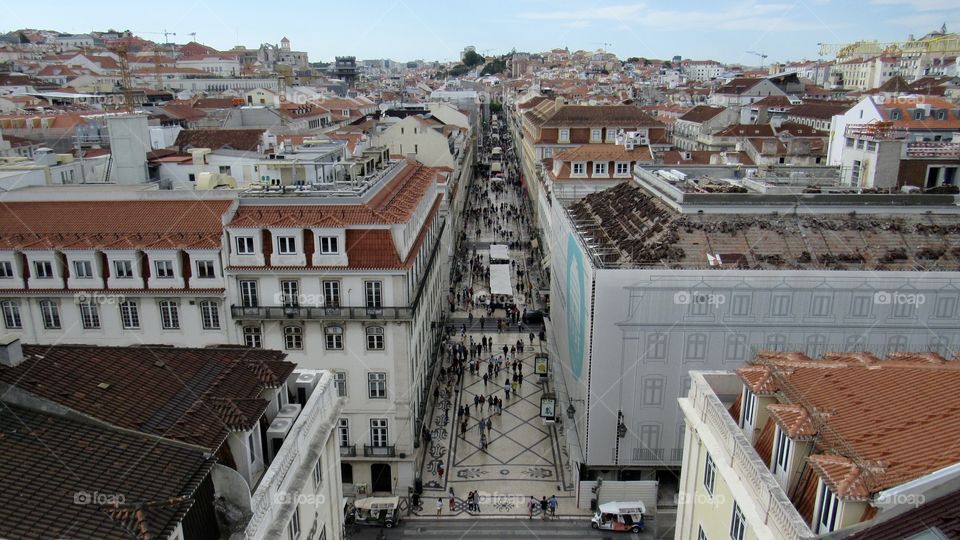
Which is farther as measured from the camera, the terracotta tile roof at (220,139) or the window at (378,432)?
the terracotta tile roof at (220,139)

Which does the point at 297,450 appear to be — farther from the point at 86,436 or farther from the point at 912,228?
the point at 912,228

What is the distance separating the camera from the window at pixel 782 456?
1352cm

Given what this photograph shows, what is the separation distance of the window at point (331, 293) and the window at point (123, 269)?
8.74 meters

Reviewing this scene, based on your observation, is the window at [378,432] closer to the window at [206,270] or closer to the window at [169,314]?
the window at [206,270]

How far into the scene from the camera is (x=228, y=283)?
1201 inches

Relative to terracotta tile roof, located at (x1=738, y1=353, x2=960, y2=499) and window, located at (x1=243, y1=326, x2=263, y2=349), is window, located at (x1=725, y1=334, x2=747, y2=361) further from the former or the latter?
window, located at (x1=243, y1=326, x2=263, y2=349)

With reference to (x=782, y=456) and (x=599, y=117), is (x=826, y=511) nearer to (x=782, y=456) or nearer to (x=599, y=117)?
(x=782, y=456)

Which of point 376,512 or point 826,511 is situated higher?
point 826,511

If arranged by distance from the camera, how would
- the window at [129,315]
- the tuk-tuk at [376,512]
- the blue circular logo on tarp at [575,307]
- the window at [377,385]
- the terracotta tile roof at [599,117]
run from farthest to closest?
the terracotta tile roof at [599,117]
the blue circular logo on tarp at [575,307]
the window at [377,385]
the window at [129,315]
the tuk-tuk at [376,512]

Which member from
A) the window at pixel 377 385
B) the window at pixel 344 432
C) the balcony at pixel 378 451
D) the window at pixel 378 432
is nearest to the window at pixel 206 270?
the window at pixel 377 385

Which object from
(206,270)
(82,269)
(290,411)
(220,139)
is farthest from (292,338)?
(220,139)

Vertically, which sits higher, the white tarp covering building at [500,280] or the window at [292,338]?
the window at [292,338]

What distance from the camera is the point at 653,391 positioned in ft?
95.8

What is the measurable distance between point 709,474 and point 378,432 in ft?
60.7
